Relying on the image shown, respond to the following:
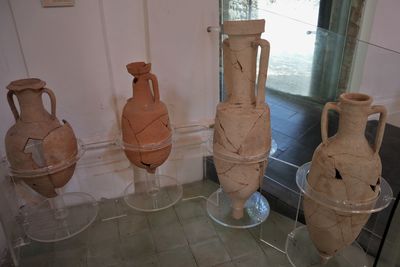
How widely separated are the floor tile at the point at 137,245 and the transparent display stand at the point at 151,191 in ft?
0.49

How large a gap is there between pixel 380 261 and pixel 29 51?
51.8 inches

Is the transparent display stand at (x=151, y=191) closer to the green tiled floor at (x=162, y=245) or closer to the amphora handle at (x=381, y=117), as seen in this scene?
the green tiled floor at (x=162, y=245)

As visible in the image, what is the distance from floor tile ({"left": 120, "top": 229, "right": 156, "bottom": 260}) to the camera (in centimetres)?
121

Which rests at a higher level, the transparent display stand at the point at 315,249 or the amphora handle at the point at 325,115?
the amphora handle at the point at 325,115

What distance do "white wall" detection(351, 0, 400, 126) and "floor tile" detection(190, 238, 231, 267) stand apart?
32.7 inches

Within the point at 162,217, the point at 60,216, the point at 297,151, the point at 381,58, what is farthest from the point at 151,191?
the point at 381,58

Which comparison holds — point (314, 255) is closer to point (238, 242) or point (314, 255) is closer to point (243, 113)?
point (238, 242)

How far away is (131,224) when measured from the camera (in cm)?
135

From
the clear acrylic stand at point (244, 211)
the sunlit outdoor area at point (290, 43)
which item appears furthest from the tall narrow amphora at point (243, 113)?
the sunlit outdoor area at point (290, 43)

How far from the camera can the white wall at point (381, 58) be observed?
133cm

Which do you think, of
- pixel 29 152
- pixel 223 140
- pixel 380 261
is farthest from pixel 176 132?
pixel 380 261

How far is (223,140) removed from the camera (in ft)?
3.59

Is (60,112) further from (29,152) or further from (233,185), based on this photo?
(233,185)

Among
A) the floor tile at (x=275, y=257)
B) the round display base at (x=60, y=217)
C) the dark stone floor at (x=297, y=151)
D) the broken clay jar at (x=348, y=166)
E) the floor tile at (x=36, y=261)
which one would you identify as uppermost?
the broken clay jar at (x=348, y=166)
